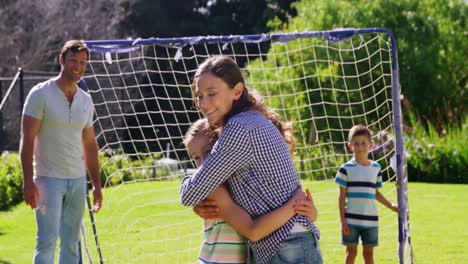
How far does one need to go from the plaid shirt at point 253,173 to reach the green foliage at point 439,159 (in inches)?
543

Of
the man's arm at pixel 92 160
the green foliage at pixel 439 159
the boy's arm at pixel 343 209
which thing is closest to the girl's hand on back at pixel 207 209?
the man's arm at pixel 92 160

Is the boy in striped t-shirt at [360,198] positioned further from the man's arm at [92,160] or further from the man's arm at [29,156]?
the man's arm at [29,156]

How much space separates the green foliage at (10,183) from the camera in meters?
12.8

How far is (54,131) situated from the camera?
574 cm

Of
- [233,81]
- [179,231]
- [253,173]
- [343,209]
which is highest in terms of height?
[233,81]

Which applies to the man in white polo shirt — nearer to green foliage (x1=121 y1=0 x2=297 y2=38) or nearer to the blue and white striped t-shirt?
the blue and white striped t-shirt

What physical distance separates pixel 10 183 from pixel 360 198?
8.15 metres

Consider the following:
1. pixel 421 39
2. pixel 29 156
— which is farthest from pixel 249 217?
pixel 421 39

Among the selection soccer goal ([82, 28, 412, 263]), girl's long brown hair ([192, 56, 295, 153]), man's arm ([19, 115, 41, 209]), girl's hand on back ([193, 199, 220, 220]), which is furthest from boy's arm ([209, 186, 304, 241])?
man's arm ([19, 115, 41, 209])

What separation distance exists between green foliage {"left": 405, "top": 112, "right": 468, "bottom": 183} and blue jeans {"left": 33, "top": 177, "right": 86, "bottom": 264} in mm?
11885

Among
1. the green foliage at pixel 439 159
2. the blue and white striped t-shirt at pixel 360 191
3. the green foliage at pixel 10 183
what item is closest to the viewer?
the blue and white striped t-shirt at pixel 360 191

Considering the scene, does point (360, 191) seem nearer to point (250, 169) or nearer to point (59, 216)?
point (59, 216)

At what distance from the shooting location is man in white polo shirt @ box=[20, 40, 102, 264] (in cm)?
560

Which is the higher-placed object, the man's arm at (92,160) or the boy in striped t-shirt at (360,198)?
the man's arm at (92,160)
